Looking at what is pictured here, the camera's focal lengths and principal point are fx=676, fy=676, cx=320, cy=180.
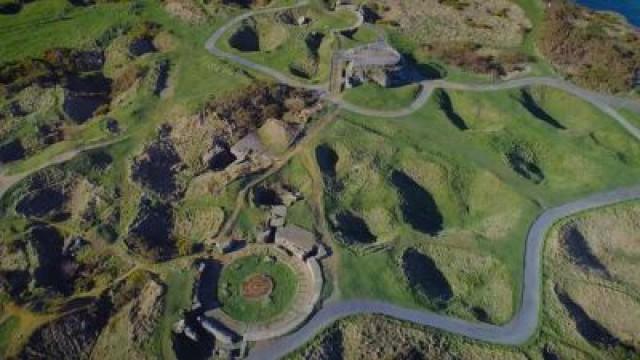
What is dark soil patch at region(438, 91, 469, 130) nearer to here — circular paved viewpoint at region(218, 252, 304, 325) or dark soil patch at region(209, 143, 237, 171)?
dark soil patch at region(209, 143, 237, 171)

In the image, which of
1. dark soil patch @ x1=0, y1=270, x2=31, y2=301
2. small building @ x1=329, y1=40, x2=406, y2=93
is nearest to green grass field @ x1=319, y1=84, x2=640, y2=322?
small building @ x1=329, y1=40, x2=406, y2=93

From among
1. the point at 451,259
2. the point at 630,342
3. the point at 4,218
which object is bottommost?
the point at 630,342

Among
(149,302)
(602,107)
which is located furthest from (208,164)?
(602,107)

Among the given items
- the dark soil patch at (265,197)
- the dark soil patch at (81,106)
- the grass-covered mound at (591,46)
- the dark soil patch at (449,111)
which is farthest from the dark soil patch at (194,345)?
the grass-covered mound at (591,46)

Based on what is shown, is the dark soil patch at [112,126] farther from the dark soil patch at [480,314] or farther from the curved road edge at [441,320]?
the dark soil patch at [480,314]

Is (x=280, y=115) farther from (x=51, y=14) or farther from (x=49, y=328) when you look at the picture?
(x=51, y=14)
